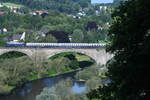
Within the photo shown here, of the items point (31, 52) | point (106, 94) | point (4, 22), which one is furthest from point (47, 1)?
point (106, 94)

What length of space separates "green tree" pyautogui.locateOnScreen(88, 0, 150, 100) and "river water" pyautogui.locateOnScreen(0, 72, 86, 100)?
56.8ft

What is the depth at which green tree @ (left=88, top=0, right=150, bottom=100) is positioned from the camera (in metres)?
6.14

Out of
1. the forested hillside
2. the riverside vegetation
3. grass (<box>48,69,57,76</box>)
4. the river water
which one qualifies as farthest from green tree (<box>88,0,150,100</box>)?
the forested hillside

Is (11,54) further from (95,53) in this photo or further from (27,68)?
(95,53)

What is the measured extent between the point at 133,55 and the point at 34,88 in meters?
23.2

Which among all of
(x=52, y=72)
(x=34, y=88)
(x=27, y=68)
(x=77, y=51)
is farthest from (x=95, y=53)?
(x=34, y=88)

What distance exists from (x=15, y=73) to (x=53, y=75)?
5879 millimetres

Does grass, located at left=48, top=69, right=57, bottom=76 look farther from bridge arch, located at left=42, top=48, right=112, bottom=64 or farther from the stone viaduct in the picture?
bridge arch, located at left=42, top=48, right=112, bottom=64

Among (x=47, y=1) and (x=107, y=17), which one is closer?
(x=107, y=17)

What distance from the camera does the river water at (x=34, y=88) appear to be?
25.9 meters

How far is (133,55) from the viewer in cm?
641

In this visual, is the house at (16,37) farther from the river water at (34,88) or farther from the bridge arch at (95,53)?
the river water at (34,88)

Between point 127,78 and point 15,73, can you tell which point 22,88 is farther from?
point 127,78

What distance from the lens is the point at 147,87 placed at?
6.34 m
